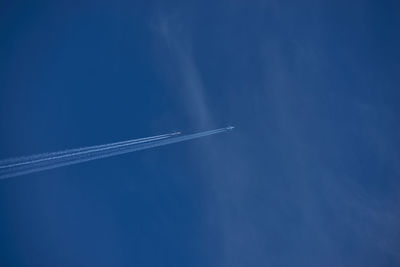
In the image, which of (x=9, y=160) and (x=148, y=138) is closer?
(x=9, y=160)

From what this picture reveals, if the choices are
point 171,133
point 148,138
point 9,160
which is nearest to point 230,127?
point 171,133

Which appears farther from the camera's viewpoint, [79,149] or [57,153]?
[79,149]

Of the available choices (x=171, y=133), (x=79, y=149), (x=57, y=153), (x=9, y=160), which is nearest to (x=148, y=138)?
(x=171, y=133)

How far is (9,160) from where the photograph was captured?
102 ft

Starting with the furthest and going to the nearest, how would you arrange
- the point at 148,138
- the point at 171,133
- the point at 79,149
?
the point at 171,133, the point at 148,138, the point at 79,149

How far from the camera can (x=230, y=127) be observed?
51156mm

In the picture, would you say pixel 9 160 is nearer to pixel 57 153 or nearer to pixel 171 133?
pixel 57 153

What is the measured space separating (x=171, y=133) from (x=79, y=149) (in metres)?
17.2

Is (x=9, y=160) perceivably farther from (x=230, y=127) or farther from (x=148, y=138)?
(x=230, y=127)

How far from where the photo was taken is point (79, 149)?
129 ft

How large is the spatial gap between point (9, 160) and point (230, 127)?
3256 centimetres

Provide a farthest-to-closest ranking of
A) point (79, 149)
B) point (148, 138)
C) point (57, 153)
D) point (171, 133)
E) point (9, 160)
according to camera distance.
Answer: point (171, 133) < point (148, 138) < point (79, 149) < point (57, 153) < point (9, 160)

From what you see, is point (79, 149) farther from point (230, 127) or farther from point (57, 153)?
point (230, 127)

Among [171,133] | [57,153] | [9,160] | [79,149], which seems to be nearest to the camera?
[9,160]
